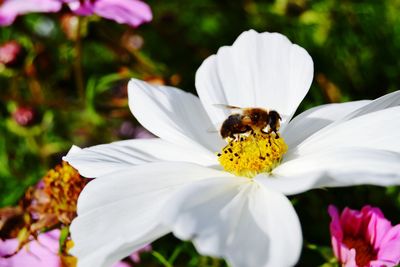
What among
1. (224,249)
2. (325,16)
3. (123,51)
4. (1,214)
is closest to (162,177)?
(224,249)

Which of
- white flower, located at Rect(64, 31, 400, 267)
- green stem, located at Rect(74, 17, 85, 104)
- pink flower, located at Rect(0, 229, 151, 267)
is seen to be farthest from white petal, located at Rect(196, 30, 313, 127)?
green stem, located at Rect(74, 17, 85, 104)

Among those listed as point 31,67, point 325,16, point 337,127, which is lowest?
point 31,67

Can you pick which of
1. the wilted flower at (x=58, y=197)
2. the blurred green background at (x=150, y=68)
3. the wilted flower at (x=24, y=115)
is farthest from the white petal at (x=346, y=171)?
the wilted flower at (x=24, y=115)

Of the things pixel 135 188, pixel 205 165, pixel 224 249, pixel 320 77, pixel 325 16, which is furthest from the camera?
pixel 325 16

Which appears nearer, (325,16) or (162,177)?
(162,177)

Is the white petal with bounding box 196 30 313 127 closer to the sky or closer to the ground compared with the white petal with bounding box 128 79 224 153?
closer to the sky

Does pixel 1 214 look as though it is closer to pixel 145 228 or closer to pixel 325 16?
pixel 145 228

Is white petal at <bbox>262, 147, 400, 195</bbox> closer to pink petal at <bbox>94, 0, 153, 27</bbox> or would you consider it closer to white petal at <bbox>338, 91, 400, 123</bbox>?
white petal at <bbox>338, 91, 400, 123</bbox>

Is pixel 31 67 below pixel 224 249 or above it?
below
